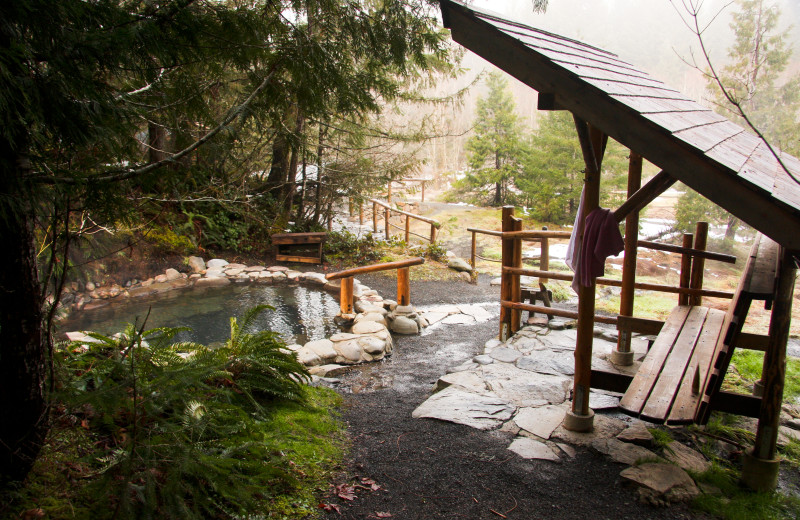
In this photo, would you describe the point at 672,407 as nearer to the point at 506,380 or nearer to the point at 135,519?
the point at 506,380

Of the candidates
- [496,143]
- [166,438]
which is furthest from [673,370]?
[496,143]

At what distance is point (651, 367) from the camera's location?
3637 millimetres

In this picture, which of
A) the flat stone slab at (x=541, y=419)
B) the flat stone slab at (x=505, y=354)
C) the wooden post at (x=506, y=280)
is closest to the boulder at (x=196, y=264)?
the wooden post at (x=506, y=280)

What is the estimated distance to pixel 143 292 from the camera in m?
8.08

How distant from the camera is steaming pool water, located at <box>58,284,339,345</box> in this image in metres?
6.56

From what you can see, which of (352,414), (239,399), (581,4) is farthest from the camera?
(581,4)

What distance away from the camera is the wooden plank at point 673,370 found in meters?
3.08

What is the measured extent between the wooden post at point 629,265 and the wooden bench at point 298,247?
22.4 feet

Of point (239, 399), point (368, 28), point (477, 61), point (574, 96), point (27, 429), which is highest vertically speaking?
point (477, 61)

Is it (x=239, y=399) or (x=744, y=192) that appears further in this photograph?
(x=239, y=399)

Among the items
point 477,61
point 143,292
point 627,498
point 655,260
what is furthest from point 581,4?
point 627,498

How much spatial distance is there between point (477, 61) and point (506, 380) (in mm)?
36700

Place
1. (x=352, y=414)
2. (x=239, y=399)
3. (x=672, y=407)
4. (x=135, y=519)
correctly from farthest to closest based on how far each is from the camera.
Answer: (x=352, y=414) < (x=239, y=399) < (x=672, y=407) < (x=135, y=519)

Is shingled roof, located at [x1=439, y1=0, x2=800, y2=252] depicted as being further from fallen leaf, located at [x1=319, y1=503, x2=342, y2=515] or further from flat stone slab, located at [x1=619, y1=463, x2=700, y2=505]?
fallen leaf, located at [x1=319, y1=503, x2=342, y2=515]
